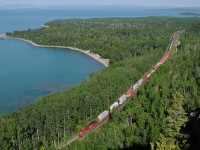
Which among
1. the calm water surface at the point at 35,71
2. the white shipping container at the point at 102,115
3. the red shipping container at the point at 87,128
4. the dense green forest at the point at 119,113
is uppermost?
the dense green forest at the point at 119,113

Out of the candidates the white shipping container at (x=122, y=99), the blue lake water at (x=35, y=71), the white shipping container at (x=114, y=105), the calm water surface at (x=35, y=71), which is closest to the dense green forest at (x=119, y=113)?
the white shipping container at (x=114, y=105)

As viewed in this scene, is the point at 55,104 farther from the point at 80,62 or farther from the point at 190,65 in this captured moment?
the point at 80,62

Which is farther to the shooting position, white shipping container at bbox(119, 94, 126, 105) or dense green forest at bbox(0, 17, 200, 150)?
white shipping container at bbox(119, 94, 126, 105)

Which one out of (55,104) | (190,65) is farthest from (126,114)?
(190,65)

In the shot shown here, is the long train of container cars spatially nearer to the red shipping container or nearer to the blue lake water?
the red shipping container

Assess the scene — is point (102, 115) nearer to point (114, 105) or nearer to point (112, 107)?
point (112, 107)

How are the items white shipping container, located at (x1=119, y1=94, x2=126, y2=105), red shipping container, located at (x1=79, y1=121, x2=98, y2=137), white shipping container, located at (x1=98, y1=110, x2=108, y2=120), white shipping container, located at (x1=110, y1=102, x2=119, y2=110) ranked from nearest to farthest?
red shipping container, located at (x1=79, y1=121, x2=98, y2=137) → white shipping container, located at (x1=98, y1=110, x2=108, y2=120) → white shipping container, located at (x1=110, y1=102, x2=119, y2=110) → white shipping container, located at (x1=119, y1=94, x2=126, y2=105)

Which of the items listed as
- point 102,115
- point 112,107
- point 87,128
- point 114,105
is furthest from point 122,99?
point 87,128

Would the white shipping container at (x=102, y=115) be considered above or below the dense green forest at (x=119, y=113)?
below

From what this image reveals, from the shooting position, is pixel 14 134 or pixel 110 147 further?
pixel 14 134

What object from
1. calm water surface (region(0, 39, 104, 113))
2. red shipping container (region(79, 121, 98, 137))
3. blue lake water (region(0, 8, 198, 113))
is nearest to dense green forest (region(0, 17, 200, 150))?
red shipping container (region(79, 121, 98, 137))

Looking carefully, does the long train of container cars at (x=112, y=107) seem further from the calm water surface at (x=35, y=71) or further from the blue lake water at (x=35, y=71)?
the calm water surface at (x=35, y=71)
